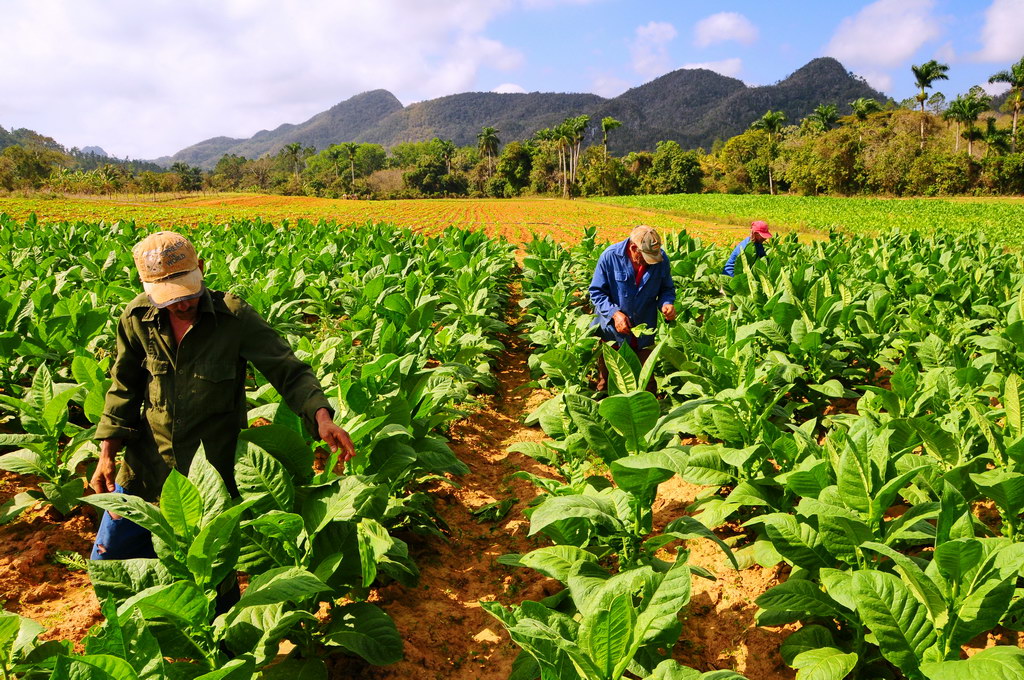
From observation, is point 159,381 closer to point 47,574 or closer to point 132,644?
point 132,644

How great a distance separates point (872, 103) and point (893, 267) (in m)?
85.2

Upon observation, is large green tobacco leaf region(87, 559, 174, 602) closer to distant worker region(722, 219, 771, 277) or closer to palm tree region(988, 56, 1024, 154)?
distant worker region(722, 219, 771, 277)

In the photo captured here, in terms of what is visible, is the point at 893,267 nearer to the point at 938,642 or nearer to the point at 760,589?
the point at 760,589

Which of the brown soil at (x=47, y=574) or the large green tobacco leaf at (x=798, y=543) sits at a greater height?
the large green tobacco leaf at (x=798, y=543)

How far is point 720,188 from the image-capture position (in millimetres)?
81938

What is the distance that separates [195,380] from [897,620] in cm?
278

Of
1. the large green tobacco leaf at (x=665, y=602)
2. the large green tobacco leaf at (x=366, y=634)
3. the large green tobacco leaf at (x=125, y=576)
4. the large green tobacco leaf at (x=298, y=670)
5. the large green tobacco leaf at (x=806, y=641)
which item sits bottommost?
the large green tobacco leaf at (x=806, y=641)

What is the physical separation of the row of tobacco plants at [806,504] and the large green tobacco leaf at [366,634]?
1.84 feet

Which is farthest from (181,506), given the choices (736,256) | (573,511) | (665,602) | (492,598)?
(736,256)

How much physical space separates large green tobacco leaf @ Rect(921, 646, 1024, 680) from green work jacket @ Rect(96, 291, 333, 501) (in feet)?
7.32

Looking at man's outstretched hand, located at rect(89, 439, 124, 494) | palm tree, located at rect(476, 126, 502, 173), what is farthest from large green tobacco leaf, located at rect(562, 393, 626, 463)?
palm tree, located at rect(476, 126, 502, 173)

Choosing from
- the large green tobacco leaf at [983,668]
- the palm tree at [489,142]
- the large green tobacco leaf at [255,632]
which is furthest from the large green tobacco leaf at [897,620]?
the palm tree at [489,142]

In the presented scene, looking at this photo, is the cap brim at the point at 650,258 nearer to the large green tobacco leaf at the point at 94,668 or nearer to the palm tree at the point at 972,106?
the large green tobacco leaf at the point at 94,668

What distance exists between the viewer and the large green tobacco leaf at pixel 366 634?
2.28 meters
